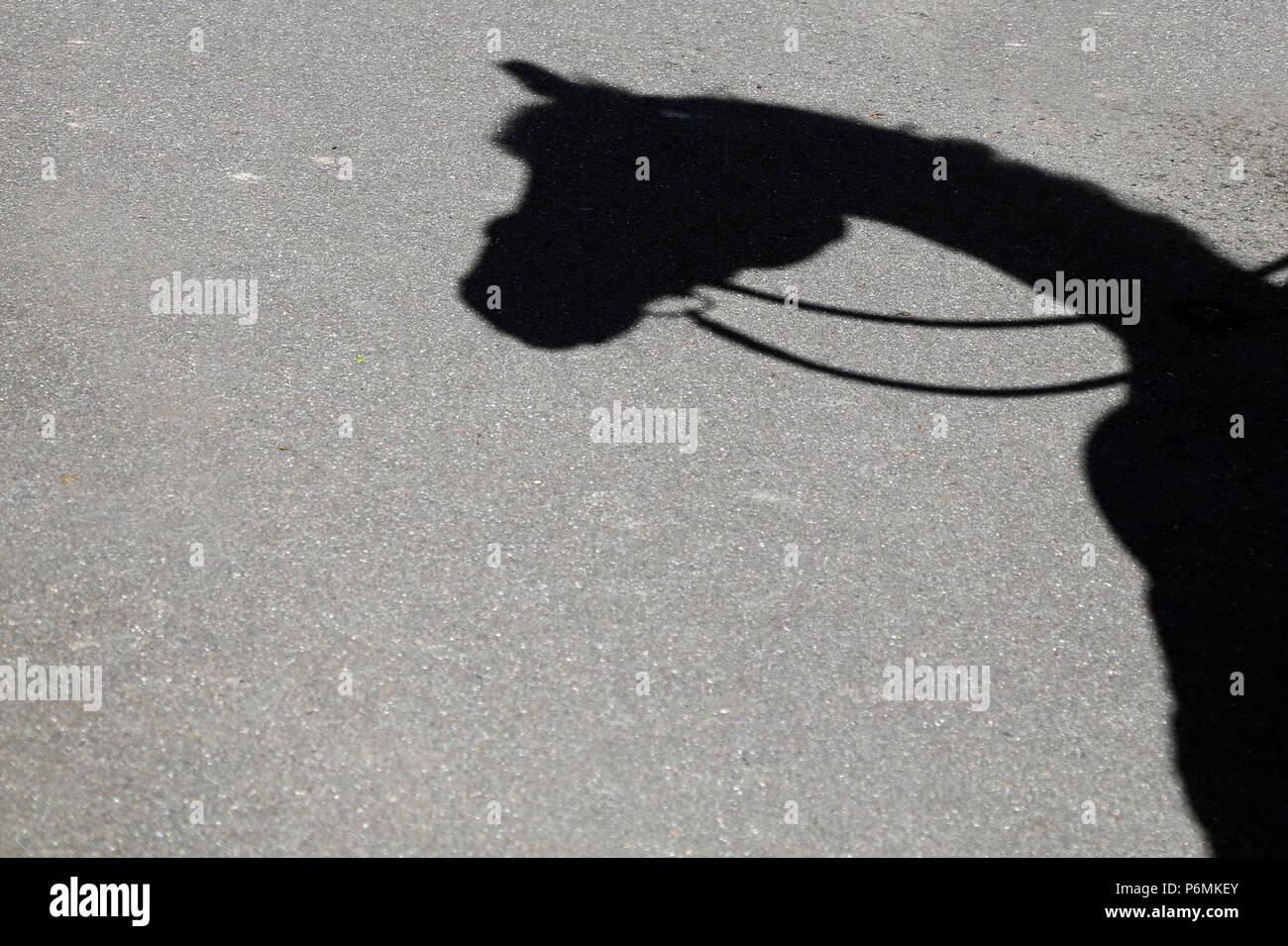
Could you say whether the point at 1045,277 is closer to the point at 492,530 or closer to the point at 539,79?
the point at 492,530

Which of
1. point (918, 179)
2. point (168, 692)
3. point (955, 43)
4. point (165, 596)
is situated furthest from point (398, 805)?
point (955, 43)

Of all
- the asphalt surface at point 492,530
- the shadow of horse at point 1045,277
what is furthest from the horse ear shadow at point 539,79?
the asphalt surface at point 492,530

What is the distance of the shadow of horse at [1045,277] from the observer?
417 centimetres

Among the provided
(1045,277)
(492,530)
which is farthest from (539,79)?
(492,530)

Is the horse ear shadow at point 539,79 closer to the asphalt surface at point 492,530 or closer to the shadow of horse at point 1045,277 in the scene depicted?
the shadow of horse at point 1045,277

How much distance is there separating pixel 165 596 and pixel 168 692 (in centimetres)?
45

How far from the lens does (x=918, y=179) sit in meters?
6.96

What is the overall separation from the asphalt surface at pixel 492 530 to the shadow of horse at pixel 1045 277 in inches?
5.7

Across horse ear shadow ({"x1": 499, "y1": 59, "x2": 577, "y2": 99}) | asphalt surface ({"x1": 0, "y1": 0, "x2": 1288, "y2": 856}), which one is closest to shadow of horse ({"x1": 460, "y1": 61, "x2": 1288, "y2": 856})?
horse ear shadow ({"x1": 499, "y1": 59, "x2": 577, "y2": 99})

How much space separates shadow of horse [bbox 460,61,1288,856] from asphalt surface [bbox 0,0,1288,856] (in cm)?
14

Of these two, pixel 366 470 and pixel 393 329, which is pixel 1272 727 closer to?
pixel 366 470

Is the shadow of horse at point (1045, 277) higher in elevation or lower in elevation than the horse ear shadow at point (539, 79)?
lower

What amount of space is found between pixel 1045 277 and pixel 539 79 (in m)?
3.47

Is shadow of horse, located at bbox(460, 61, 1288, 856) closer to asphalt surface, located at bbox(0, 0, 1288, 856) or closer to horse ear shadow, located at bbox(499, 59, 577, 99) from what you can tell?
horse ear shadow, located at bbox(499, 59, 577, 99)
